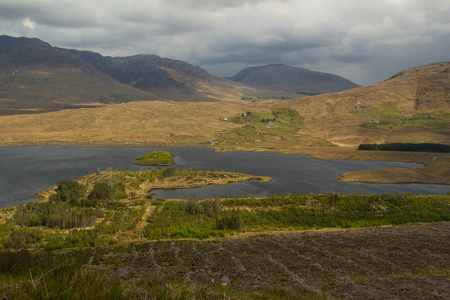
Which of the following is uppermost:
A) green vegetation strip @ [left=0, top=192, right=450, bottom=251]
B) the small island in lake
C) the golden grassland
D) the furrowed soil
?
the golden grassland

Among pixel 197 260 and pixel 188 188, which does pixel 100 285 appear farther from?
pixel 188 188

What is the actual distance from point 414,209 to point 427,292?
30290mm

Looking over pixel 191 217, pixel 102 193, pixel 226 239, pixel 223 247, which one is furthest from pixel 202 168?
pixel 223 247

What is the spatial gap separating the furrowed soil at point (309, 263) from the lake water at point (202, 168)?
26591 mm

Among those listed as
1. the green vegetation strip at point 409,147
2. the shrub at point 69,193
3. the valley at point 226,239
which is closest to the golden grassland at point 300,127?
the valley at point 226,239

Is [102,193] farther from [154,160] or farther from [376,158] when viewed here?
[376,158]

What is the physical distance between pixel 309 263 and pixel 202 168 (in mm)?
53457

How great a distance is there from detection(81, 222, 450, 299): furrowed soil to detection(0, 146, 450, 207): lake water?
2659cm

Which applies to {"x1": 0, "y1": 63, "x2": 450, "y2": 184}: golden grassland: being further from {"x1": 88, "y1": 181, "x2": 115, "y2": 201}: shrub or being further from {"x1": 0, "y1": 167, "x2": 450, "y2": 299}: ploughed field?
{"x1": 88, "y1": 181, "x2": 115, "y2": 201}: shrub

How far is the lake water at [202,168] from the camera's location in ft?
168

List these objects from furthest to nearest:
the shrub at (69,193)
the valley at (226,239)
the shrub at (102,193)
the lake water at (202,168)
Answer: the lake water at (202,168) < the shrub at (102,193) < the shrub at (69,193) < the valley at (226,239)

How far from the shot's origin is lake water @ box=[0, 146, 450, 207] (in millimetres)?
51344

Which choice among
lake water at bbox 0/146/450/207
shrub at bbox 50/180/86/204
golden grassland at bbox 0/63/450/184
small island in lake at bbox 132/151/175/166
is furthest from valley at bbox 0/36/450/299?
lake water at bbox 0/146/450/207

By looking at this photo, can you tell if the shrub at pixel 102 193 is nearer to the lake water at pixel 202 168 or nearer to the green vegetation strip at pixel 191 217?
the green vegetation strip at pixel 191 217
